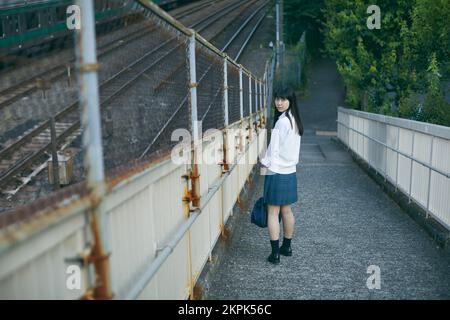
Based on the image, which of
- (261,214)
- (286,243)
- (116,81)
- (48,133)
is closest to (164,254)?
(116,81)

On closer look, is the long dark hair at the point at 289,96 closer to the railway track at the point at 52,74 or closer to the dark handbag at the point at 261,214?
the dark handbag at the point at 261,214

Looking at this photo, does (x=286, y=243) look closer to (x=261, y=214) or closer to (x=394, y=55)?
(x=261, y=214)

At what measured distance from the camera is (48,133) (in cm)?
707

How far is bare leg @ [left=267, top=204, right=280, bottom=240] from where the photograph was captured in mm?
5004

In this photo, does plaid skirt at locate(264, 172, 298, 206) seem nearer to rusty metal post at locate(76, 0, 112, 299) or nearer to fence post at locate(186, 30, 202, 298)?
fence post at locate(186, 30, 202, 298)

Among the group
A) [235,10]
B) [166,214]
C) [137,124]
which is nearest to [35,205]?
[137,124]

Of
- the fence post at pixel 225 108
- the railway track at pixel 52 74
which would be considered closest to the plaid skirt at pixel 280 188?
the fence post at pixel 225 108

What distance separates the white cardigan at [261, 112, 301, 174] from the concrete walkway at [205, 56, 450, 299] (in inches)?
42.4

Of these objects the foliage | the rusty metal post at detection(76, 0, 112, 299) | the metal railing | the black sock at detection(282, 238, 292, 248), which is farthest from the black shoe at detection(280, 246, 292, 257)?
the foliage

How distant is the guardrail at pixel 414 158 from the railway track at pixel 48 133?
3251 mm

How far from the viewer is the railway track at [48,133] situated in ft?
7.89
